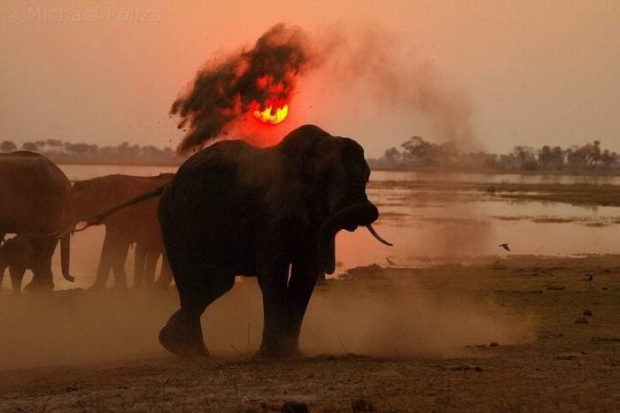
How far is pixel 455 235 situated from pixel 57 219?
297 inches

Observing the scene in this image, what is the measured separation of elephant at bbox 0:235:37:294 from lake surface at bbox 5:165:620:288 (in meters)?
2.15

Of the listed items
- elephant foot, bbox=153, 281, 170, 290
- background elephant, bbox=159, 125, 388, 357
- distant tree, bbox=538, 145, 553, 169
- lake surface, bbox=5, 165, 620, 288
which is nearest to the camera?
background elephant, bbox=159, 125, 388, 357

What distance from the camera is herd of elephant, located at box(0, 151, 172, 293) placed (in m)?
18.2

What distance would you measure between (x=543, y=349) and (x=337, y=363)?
259cm

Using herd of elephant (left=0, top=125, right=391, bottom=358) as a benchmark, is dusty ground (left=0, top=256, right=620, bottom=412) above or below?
below

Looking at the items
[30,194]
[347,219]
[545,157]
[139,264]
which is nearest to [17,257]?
[30,194]

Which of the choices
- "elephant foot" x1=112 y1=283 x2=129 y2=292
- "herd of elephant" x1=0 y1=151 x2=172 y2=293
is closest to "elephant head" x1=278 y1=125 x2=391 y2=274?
"herd of elephant" x1=0 y1=151 x2=172 y2=293

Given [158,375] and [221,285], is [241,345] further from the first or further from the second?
[158,375]

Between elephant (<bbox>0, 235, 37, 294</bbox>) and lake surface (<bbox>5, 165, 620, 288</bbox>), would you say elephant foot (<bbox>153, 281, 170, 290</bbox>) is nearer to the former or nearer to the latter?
lake surface (<bbox>5, 165, 620, 288</bbox>)

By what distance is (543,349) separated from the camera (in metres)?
10.8

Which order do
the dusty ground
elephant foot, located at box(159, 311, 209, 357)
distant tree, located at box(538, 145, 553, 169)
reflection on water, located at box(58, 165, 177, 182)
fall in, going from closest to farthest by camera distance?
the dusty ground < elephant foot, located at box(159, 311, 209, 357) < reflection on water, located at box(58, 165, 177, 182) < distant tree, located at box(538, 145, 553, 169)

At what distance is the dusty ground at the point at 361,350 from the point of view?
300 inches

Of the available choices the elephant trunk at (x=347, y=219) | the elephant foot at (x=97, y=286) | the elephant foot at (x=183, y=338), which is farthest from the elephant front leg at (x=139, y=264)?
the elephant trunk at (x=347, y=219)

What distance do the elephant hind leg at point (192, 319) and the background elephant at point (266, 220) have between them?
1 centimetres
